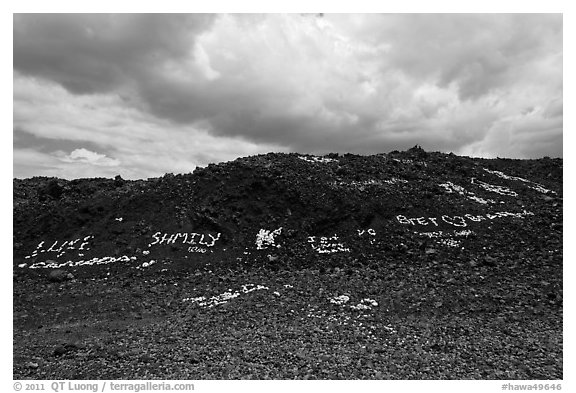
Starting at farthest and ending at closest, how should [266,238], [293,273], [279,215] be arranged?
[279,215], [266,238], [293,273]

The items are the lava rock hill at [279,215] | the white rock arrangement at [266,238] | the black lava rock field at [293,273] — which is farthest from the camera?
the white rock arrangement at [266,238]

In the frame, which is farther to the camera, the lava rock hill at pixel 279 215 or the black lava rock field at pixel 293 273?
the lava rock hill at pixel 279 215

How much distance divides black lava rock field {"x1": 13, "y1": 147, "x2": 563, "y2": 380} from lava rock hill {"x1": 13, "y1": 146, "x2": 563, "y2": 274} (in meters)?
0.10

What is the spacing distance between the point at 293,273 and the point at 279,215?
15.3ft

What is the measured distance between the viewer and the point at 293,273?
55.1ft

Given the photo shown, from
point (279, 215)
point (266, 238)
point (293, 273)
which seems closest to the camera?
point (293, 273)

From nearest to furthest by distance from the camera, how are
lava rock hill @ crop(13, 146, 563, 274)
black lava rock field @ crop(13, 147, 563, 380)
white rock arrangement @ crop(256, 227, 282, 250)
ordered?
black lava rock field @ crop(13, 147, 563, 380) < lava rock hill @ crop(13, 146, 563, 274) < white rock arrangement @ crop(256, 227, 282, 250)

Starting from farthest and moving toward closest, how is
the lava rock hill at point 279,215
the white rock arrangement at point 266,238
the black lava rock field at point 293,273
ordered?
the white rock arrangement at point 266,238, the lava rock hill at point 279,215, the black lava rock field at point 293,273

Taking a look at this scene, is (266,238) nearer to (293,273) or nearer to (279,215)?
(279,215)

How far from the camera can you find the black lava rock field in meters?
9.86

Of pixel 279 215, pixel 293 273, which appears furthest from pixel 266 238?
pixel 293 273

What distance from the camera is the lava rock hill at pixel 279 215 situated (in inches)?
727

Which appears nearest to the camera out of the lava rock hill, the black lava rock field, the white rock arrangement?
the black lava rock field

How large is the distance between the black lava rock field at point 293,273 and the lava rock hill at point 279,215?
0.31 feet
